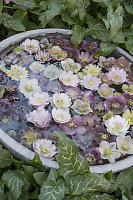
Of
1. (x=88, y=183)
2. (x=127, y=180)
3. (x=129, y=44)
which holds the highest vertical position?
(x=129, y=44)

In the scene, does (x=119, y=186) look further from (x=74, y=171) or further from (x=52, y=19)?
(x=52, y=19)

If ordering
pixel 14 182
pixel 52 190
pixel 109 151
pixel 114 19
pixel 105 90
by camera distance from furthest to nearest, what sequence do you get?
pixel 114 19
pixel 105 90
pixel 109 151
pixel 14 182
pixel 52 190

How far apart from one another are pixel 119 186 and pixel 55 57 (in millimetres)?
759

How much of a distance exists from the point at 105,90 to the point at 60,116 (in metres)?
0.30

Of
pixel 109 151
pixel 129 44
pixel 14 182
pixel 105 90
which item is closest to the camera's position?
pixel 14 182

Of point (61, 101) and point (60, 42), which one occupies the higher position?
point (60, 42)

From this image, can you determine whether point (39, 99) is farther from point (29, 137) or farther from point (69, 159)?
point (69, 159)

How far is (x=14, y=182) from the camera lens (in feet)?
4.37

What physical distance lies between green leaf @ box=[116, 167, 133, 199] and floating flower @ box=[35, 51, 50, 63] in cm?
71

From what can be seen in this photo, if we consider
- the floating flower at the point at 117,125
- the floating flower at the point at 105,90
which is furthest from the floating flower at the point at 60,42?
the floating flower at the point at 117,125

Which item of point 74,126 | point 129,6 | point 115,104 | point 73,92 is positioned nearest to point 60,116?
point 74,126

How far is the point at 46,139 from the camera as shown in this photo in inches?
56.2

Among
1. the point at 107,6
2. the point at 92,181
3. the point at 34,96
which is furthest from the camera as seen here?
the point at 107,6

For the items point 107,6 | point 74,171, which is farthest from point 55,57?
point 74,171
